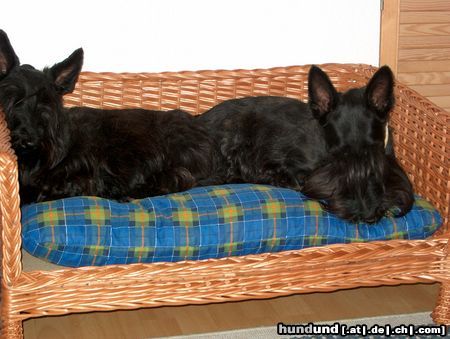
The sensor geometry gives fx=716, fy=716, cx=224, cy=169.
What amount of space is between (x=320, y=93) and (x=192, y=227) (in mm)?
881

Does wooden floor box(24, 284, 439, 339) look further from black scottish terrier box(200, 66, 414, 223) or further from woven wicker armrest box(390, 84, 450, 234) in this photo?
black scottish terrier box(200, 66, 414, 223)

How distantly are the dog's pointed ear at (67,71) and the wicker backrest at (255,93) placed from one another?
77 cm

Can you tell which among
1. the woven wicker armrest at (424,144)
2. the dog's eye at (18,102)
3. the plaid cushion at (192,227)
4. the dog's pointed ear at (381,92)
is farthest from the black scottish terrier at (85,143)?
the woven wicker armrest at (424,144)

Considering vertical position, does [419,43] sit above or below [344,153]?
above

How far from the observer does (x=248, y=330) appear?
136 inches

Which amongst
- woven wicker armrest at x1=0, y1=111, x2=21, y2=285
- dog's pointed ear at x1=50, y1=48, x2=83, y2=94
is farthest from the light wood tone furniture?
woven wicker armrest at x1=0, y1=111, x2=21, y2=285

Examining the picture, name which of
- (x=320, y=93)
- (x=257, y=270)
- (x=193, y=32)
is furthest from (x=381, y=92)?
(x=193, y=32)

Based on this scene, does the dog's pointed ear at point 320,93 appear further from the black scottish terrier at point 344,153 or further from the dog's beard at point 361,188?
the dog's beard at point 361,188

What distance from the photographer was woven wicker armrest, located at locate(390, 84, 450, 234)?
355 cm

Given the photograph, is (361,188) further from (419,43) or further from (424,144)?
(419,43)

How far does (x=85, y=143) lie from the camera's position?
3539 mm

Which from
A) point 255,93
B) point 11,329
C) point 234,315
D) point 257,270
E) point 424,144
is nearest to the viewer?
point 11,329

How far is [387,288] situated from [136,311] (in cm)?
138

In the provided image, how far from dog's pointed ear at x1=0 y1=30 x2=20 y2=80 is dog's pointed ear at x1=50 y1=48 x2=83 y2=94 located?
19cm
